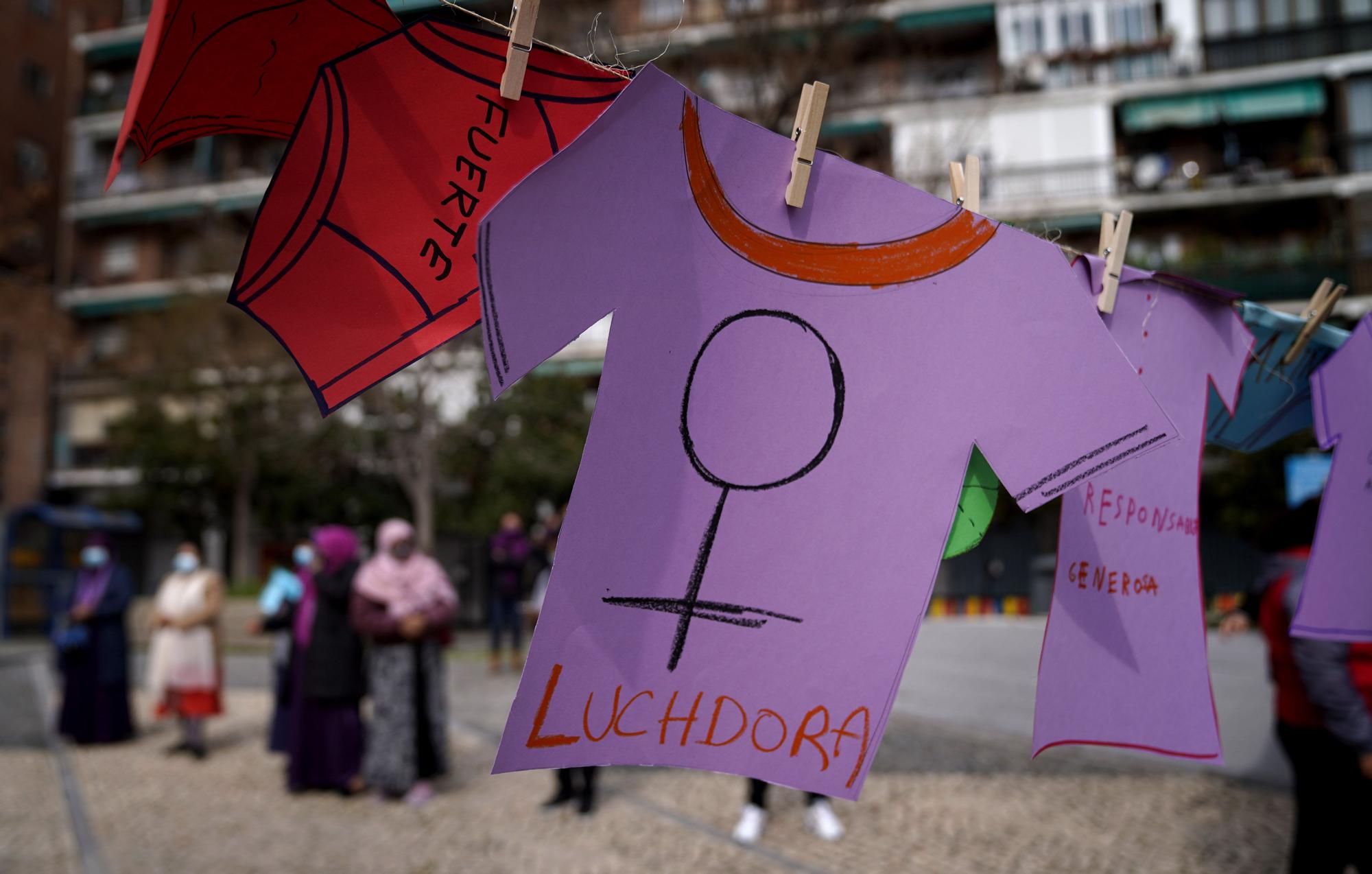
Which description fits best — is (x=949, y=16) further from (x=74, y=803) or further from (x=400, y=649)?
(x=74, y=803)

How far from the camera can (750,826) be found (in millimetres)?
5207

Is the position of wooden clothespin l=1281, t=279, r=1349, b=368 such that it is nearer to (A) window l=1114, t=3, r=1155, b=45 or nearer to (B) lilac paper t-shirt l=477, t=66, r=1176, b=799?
(B) lilac paper t-shirt l=477, t=66, r=1176, b=799

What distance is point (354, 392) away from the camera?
1498 mm

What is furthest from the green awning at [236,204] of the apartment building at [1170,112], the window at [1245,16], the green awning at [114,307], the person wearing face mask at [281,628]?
the window at [1245,16]

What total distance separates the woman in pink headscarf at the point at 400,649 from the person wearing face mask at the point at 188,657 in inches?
84.2

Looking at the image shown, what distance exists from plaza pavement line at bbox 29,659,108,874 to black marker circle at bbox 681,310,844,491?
473cm

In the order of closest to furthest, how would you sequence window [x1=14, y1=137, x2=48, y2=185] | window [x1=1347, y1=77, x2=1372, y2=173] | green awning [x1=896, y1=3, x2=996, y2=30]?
window [x1=1347, y1=77, x2=1372, y2=173] → green awning [x1=896, y1=3, x2=996, y2=30] → window [x1=14, y1=137, x2=48, y2=185]

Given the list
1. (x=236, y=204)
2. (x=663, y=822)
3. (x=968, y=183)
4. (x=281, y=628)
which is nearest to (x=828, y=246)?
(x=968, y=183)

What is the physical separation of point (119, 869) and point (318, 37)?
15.8 feet

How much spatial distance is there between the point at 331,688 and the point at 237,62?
5644mm

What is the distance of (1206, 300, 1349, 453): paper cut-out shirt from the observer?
2.42m

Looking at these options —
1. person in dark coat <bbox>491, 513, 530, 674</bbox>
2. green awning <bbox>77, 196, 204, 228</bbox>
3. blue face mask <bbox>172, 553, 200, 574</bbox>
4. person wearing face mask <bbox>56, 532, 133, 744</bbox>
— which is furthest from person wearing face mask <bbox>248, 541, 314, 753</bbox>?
green awning <bbox>77, 196, 204, 228</bbox>

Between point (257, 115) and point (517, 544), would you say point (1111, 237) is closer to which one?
point (257, 115)

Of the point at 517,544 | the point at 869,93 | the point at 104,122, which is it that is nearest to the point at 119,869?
the point at 517,544
